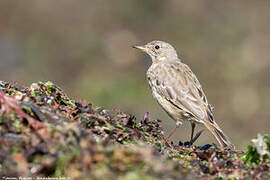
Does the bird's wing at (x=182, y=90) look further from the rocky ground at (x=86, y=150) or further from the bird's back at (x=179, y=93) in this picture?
the rocky ground at (x=86, y=150)

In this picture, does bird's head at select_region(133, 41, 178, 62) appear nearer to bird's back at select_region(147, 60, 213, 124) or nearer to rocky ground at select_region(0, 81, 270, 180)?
bird's back at select_region(147, 60, 213, 124)

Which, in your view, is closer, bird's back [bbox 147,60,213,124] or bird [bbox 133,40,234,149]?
bird [bbox 133,40,234,149]

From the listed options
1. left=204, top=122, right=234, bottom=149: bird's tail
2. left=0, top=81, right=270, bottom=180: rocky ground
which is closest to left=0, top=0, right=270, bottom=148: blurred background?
left=204, top=122, right=234, bottom=149: bird's tail

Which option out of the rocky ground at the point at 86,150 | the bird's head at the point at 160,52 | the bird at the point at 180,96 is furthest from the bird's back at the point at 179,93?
the rocky ground at the point at 86,150

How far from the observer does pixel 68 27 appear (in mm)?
19156

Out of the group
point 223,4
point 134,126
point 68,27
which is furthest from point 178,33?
point 134,126

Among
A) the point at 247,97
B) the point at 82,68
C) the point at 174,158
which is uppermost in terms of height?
the point at 82,68

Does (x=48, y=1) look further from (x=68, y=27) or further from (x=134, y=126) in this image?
(x=134, y=126)

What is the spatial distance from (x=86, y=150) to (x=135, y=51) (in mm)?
14303

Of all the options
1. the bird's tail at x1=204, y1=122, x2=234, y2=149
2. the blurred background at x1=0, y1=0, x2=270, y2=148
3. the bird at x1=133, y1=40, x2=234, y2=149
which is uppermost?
the blurred background at x1=0, y1=0, x2=270, y2=148

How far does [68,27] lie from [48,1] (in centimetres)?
155

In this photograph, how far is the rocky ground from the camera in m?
3.57

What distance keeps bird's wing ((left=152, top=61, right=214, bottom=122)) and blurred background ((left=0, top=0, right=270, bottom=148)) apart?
189 inches

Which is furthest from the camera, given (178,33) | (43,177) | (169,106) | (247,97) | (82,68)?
(178,33)
